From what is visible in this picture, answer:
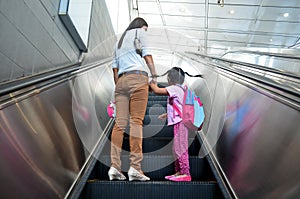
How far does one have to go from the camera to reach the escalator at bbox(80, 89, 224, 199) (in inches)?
92.8

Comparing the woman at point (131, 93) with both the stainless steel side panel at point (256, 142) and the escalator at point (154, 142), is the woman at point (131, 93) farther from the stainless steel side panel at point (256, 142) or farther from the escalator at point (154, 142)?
the stainless steel side panel at point (256, 142)

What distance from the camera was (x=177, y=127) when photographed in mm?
3033

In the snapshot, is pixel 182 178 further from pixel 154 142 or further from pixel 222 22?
pixel 222 22

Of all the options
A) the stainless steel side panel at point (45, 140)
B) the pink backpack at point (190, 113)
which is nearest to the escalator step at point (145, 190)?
the stainless steel side panel at point (45, 140)

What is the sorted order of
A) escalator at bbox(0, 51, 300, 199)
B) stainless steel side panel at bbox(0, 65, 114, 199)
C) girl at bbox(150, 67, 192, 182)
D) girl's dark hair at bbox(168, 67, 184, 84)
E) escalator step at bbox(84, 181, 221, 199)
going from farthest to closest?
1. girl's dark hair at bbox(168, 67, 184, 84)
2. girl at bbox(150, 67, 192, 182)
3. escalator step at bbox(84, 181, 221, 199)
4. escalator at bbox(0, 51, 300, 199)
5. stainless steel side panel at bbox(0, 65, 114, 199)

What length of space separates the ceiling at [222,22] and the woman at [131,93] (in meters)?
6.27

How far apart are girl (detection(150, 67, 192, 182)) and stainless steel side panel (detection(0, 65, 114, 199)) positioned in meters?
0.80

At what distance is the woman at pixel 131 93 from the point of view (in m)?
2.61

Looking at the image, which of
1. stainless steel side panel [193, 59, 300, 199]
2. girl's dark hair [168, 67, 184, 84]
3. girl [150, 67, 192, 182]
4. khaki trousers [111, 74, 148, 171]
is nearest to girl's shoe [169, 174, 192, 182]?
girl [150, 67, 192, 182]

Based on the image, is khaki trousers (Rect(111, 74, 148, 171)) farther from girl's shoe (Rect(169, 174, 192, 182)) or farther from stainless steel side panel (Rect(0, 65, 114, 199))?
girl's shoe (Rect(169, 174, 192, 182))

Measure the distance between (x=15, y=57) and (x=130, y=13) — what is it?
757 cm

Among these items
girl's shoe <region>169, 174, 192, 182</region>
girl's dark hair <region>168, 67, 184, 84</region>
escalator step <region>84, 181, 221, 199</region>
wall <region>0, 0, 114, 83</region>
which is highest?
wall <region>0, 0, 114, 83</region>

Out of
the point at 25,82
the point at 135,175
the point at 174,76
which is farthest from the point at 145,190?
the point at 174,76

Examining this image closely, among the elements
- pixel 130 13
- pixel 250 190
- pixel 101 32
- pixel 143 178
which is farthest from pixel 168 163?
pixel 130 13
